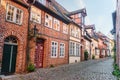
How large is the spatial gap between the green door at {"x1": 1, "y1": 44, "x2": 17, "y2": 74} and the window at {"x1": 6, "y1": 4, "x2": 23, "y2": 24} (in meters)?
2.00

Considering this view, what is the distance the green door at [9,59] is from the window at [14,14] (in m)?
2.00

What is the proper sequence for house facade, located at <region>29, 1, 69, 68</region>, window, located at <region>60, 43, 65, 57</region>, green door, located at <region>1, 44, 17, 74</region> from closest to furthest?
green door, located at <region>1, 44, 17, 74</region>, house facade, located at <region>29, 1, 69, 68</region>, window, located at <region>60, 43, 65, 57</region>

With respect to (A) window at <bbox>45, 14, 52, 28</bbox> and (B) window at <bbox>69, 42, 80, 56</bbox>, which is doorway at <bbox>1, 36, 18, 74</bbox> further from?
(B) window at <bbox>69, 42, 80, 56</bbox>

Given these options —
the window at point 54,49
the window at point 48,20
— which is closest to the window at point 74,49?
the window at point 54,49

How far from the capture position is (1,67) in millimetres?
11641

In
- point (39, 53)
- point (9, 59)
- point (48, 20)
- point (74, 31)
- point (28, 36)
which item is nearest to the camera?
point (9, 59)

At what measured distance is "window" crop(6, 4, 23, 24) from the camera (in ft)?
40.6

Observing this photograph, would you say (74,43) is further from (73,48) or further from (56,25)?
(56,25)

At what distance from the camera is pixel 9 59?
40.9 feet

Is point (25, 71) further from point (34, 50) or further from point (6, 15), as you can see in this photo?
point (6, 15)

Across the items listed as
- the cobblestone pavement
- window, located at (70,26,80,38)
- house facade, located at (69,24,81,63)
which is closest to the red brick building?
the cobblestone pavement

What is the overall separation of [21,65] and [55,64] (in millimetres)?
6531

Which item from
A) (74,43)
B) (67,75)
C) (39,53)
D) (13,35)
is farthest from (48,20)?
(74,43)

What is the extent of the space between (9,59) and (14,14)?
349cm
